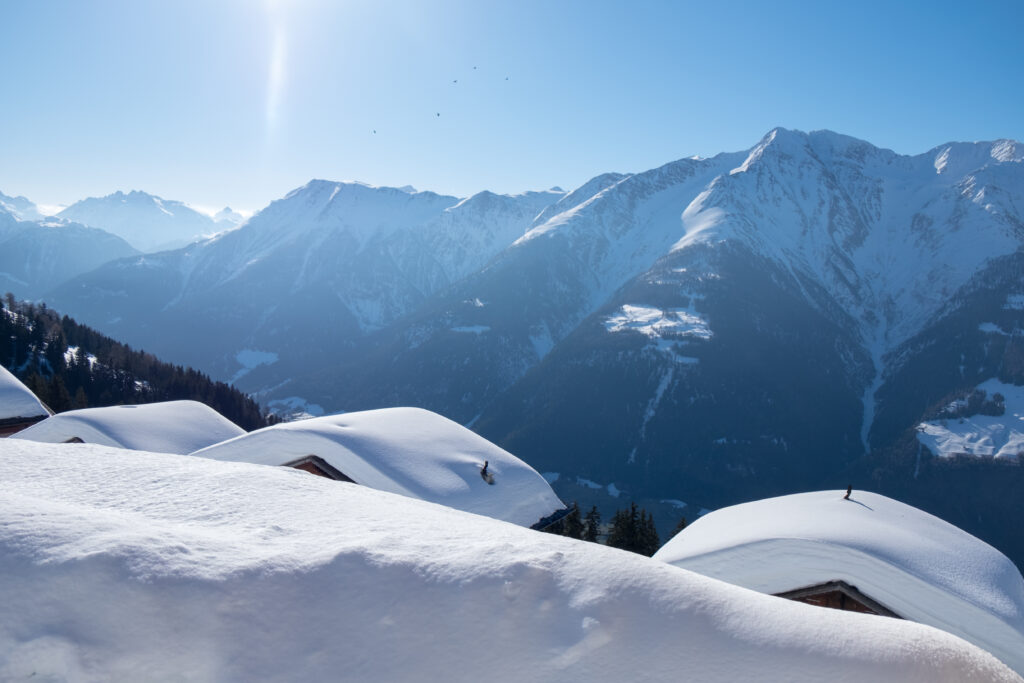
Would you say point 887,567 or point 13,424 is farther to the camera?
point 13,424

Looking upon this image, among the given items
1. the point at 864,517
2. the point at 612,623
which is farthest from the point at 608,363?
the point at 612,623

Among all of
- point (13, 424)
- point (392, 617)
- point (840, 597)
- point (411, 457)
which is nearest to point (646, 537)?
point (411, 457)

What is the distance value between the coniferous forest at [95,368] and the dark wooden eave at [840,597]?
69.4m

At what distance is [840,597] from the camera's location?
1060 cm

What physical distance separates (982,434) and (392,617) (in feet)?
601

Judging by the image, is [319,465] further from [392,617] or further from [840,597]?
[392,617]

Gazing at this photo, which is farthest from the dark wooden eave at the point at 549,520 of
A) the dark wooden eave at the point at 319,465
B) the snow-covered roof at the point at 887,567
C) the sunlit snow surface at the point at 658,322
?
the sunlit snow surface at the point at 658,322

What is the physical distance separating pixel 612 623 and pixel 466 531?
158 cm

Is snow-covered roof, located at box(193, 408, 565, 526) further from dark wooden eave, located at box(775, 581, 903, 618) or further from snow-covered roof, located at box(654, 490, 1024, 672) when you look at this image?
dark wooden eave, located at box(775, 581, 903, 618)

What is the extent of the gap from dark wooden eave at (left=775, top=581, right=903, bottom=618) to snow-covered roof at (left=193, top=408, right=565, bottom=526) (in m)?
7.77

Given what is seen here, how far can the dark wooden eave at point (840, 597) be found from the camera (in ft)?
34.1

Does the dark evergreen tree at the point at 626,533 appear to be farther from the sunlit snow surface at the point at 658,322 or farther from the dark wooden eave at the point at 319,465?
the sunlit snow surface at the point at 658,322

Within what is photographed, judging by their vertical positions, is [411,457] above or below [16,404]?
below

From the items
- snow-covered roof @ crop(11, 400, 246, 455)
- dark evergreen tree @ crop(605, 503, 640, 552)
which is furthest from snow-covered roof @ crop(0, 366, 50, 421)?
dark evergreen tree @ crop(605, 503, 640, 552)
